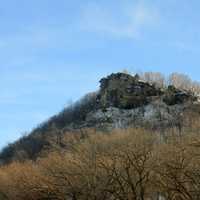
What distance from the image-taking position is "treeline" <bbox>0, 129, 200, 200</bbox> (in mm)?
41000

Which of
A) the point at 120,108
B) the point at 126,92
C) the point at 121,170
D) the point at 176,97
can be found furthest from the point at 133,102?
the point at 121,170

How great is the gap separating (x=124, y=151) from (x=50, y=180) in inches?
413

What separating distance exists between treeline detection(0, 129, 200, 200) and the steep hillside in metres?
55.1

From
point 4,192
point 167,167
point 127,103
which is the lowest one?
point 4,192

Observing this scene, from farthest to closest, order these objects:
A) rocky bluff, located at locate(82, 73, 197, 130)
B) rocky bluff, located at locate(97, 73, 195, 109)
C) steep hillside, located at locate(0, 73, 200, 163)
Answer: rocky bluff, located at locate(97, 73, 195, 109)
rocky bluff, located at locate(82, 73, 197, 130)
steep hillside, located at locate(0, 73, 200, 163)

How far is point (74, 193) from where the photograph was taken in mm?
51719

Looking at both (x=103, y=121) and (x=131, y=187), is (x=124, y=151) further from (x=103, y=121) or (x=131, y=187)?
(x=103, y=121)

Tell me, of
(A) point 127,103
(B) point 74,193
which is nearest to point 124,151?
(B) point 74,193

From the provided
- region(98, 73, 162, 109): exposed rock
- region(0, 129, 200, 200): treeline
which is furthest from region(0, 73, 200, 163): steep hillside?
region(0, 129, 200, 200): treeline

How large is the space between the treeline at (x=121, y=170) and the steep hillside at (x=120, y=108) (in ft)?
181

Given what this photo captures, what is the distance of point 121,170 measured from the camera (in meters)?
48.5

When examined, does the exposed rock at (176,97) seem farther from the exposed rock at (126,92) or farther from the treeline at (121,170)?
the treeline at (121,170)

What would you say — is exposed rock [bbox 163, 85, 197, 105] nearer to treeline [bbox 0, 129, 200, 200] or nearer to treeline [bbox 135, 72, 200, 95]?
treeline [bbox 135, 72, 200, 95]

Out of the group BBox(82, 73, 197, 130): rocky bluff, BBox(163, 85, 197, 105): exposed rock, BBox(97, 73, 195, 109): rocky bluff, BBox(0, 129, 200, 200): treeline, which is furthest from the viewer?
BBox(97, 73, 195, 109): rocky bluff
